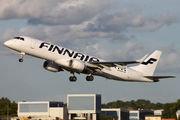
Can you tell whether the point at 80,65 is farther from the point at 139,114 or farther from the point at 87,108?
the point at 139,114

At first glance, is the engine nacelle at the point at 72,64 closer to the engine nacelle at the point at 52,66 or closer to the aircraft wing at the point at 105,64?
the aircraft wing at the point at 105,64

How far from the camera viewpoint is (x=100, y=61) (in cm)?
8594

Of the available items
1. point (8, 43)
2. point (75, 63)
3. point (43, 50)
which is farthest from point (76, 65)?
point (8, 43)

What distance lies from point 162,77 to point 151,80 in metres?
3.85

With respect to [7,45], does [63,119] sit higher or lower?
lower

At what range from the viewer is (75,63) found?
8106 cm

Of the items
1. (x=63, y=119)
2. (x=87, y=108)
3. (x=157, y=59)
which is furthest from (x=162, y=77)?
(x=87, y=108)

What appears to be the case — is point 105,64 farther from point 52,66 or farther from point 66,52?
point 52,66

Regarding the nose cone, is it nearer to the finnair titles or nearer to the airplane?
the airplane

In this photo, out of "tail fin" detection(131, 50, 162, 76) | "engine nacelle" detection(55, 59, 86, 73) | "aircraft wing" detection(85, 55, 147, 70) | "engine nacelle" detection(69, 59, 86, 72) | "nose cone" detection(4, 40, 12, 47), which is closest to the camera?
"nose cone" detection(4, 40, 12, 47)

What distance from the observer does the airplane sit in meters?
79.7

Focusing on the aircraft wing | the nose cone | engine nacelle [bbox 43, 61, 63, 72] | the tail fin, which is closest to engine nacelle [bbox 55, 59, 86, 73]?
the aircraft wing

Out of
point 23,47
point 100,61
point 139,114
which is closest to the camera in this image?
point 23,47

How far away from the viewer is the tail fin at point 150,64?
9394 cm
